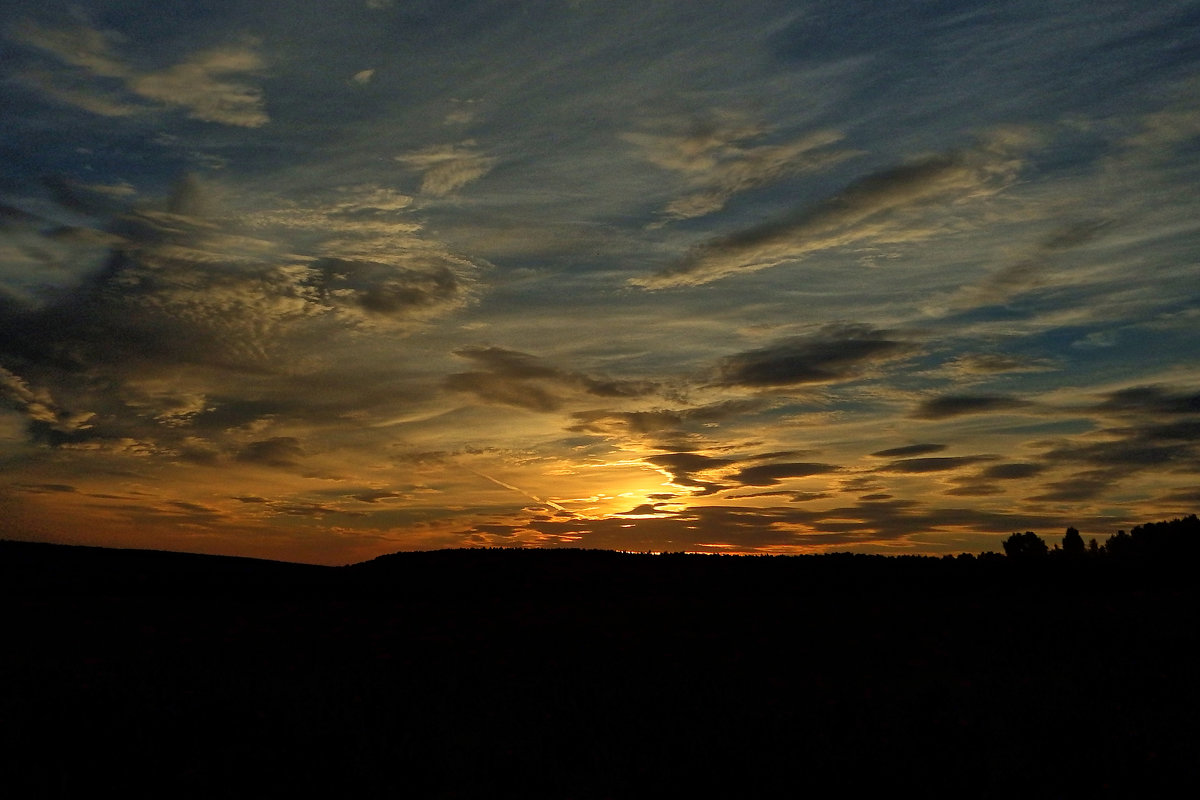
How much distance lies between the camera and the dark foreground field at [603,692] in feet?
39.6

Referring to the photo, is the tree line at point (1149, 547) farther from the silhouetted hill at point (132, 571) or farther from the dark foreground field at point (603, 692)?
the silhouetted hill at point (132, 571)

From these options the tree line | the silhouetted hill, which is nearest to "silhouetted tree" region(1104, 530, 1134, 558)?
the tree line

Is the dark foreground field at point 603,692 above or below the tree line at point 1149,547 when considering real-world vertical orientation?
below

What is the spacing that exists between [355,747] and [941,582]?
87.5 ft

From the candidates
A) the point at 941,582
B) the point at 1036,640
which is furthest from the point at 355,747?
the point at 941,582

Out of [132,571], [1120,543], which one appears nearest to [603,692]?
[132,571]

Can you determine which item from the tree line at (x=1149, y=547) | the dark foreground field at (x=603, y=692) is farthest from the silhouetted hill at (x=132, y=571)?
the tree line at (x=1149, y=547)

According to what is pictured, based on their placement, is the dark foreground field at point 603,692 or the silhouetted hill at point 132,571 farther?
the silhouetted hill at point 132,571

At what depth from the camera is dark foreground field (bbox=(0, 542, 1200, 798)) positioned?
12078 mm

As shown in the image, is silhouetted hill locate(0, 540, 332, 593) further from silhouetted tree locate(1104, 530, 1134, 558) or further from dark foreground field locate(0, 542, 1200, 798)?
silhouetted tree locate(1104, 530, 1134, 558)

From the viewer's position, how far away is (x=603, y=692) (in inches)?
642

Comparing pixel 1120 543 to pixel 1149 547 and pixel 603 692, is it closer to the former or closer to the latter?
pixel 1149 547

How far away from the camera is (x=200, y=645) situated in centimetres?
2131

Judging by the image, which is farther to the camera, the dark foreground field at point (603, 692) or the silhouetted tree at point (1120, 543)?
the silhouetted tree at point (1120, 543)
